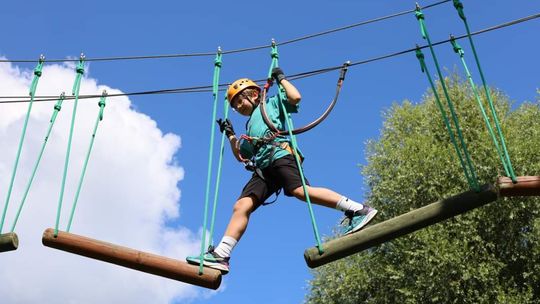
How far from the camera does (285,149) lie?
5242 mm

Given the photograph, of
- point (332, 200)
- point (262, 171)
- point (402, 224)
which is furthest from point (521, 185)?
point (262, 171)

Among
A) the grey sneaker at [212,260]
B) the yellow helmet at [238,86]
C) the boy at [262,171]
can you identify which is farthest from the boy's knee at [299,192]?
the yellow helmet at [238,86]

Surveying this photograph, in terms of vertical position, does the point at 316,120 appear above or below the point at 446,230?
below

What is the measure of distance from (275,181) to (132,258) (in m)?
1.24

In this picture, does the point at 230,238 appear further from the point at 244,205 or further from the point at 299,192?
the point at 299,192

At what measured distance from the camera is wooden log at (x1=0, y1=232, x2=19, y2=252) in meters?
5.06

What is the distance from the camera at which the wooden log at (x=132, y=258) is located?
15.0 feet

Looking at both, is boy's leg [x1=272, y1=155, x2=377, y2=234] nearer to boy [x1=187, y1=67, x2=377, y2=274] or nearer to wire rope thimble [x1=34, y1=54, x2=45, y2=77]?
boy [x1=187, y1=67, x2=377, y2=274]

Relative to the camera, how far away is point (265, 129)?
535 centimetres

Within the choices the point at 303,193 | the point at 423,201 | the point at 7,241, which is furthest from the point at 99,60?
the point at 423,201

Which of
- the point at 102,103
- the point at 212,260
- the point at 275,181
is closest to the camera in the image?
the point at 212,260

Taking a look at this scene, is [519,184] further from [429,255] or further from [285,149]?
[429,255]

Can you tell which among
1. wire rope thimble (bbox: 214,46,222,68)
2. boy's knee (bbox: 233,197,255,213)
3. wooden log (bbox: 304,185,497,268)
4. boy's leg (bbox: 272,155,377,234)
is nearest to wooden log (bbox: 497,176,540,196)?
wooden log (bbox: 304,185,497,268)

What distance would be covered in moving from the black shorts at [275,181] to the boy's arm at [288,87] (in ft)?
1.42
